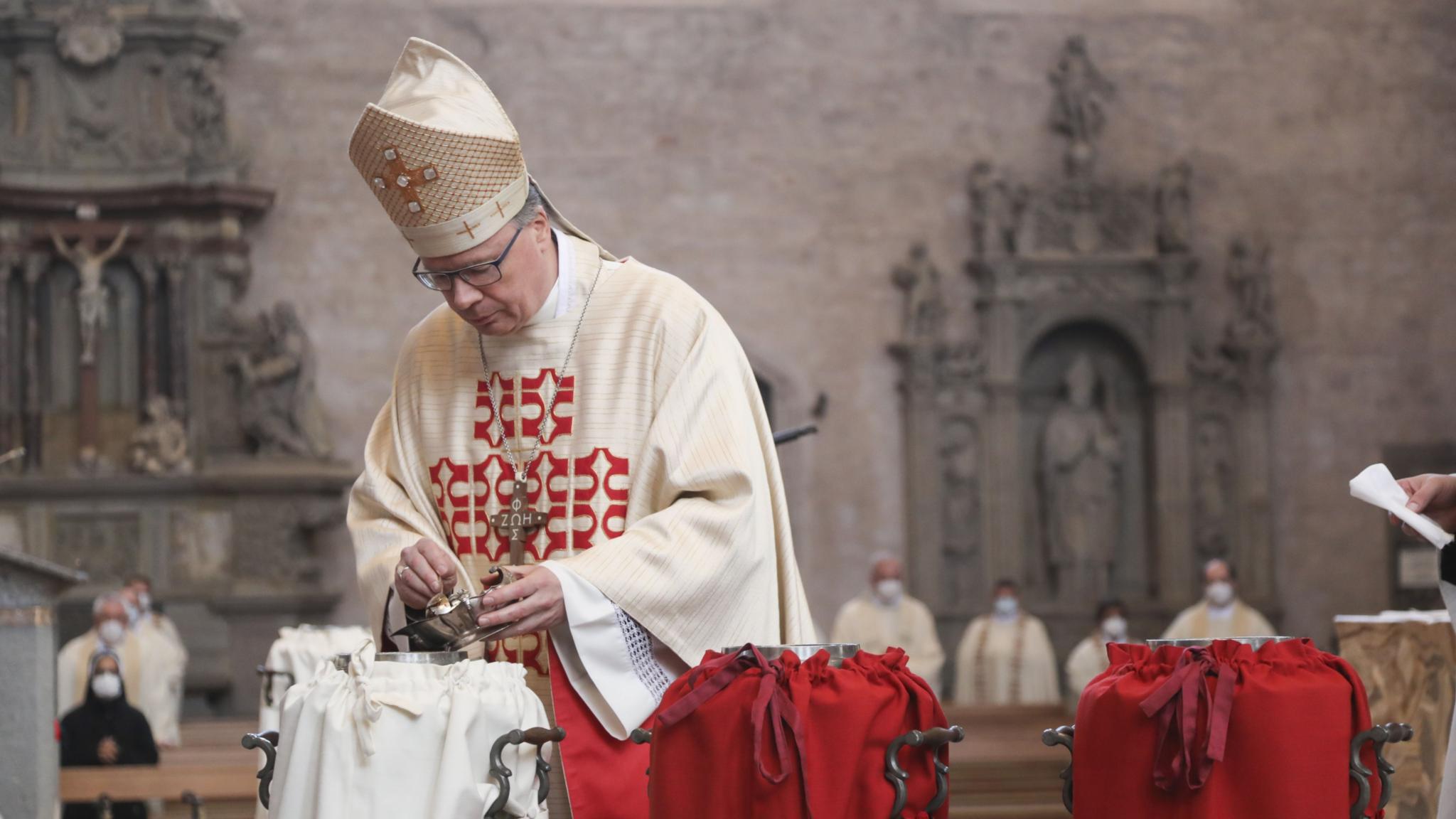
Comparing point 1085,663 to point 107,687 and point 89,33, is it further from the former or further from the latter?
point 89,33

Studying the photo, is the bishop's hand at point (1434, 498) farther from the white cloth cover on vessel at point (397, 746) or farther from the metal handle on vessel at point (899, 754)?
the white cloth cover on vessel at point (397, 746)

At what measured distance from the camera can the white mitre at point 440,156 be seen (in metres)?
3.44

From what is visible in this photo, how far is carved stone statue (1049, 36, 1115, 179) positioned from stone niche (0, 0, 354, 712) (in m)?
6.59

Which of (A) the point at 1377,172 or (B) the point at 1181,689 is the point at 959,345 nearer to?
(A) the point at 1377,172

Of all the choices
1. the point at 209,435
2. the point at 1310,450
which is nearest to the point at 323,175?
the point at 209,435

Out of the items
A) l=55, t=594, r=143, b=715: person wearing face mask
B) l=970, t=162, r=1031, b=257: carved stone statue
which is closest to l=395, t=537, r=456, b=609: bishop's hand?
l=55, t=594, r=143, b=715: person wearing face mask

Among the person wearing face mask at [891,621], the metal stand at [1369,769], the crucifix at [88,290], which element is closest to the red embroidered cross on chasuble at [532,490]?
the metal stand at [1369,769]

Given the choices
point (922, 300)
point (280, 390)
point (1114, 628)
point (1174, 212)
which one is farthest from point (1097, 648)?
point (280, 390)

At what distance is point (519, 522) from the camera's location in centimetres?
362

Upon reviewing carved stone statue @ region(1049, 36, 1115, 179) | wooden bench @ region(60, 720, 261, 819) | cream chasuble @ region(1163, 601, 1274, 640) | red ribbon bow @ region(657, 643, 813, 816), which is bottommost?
wooden bench @ region(60, 720, 261, 819)

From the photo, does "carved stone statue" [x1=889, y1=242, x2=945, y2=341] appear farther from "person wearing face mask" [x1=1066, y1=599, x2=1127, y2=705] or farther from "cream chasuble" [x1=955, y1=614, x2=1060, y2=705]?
"person wearing face mask" [x1=1066, y1=599, x2=1127, y2=705]

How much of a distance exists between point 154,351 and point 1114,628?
25.5 ft

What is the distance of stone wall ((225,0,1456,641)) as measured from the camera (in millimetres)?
15891

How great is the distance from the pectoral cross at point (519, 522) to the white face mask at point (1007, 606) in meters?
11.9
